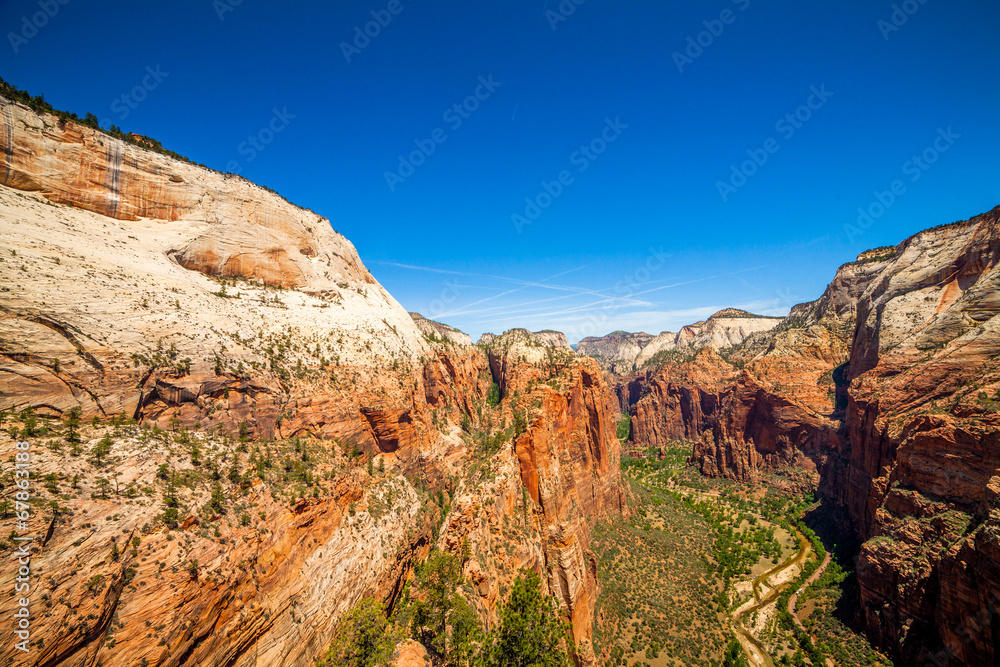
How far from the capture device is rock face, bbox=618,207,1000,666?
26203mm

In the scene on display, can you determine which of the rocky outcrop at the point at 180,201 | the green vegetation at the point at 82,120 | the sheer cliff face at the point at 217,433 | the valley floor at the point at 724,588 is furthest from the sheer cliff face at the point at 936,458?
the green vegetation at the point at 82,120

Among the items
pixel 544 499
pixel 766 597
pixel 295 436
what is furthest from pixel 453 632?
pixel 766 597

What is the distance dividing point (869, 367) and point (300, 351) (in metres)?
80.4

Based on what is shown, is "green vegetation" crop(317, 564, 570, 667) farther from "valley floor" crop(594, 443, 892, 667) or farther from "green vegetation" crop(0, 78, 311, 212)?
"green vegetation" crop(0, 78, 311, 212)

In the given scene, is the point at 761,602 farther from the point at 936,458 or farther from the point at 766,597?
the point at 936,458

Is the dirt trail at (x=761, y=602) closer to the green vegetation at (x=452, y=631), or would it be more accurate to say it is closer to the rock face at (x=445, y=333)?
the green vegetation at (x=452, y=631)

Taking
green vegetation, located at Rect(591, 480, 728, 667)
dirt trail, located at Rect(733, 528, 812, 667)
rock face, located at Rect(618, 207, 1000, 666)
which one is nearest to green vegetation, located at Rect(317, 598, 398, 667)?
green vegetation, located at Rect(591, 480, 728, 667)

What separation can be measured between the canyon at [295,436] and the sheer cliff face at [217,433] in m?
0.12

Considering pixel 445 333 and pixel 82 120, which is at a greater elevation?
pixel 82 120

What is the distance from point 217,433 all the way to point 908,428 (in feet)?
211

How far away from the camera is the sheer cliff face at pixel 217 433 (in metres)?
13.0

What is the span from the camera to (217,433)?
67.3 ft

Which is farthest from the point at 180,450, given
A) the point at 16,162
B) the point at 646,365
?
the point at 646,365

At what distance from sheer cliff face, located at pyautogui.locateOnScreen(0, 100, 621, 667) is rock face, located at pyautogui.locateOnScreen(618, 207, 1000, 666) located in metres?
27.0
